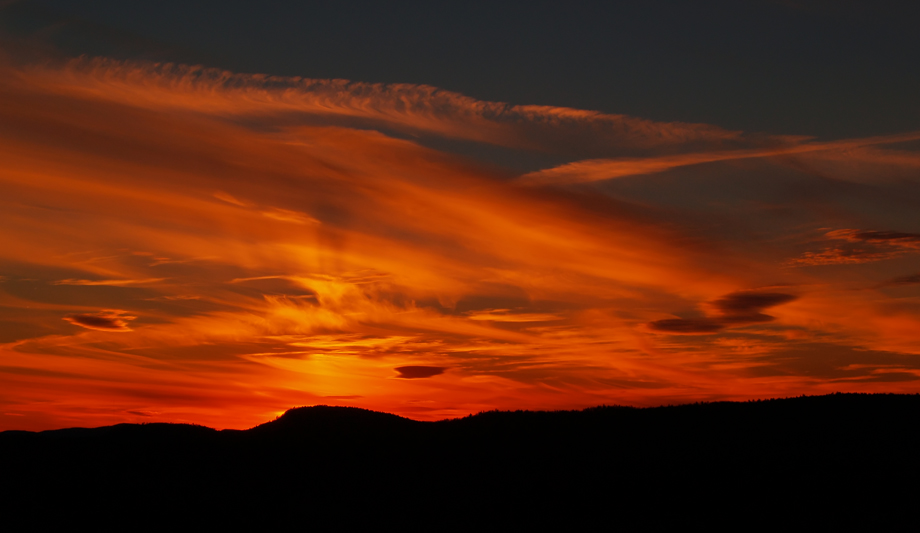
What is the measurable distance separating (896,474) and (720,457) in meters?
7.19

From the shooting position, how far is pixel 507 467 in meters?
35.5

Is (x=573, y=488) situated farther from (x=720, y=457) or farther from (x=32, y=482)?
(x=32, y=482)

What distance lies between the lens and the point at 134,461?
3856cm

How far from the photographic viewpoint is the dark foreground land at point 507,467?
1191 inches

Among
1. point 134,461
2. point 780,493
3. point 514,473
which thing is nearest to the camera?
point 780,493

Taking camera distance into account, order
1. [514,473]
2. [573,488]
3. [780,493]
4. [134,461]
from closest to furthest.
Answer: [780,493]
[573,488]
[514,473]
[134,461]

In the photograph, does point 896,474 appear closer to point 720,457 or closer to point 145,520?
point 720,457

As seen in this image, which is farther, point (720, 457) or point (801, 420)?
point (801, 420)

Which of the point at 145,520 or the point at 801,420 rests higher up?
the point at 801,420

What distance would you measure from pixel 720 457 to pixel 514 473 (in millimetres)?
9844

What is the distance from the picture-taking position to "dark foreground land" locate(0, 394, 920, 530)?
99.2ft

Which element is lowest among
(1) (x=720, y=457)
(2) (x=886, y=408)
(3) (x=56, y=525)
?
(3) (x=56, y=525)

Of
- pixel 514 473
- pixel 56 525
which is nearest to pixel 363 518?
pixel 514 473

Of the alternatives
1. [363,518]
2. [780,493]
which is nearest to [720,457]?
[780,493]
